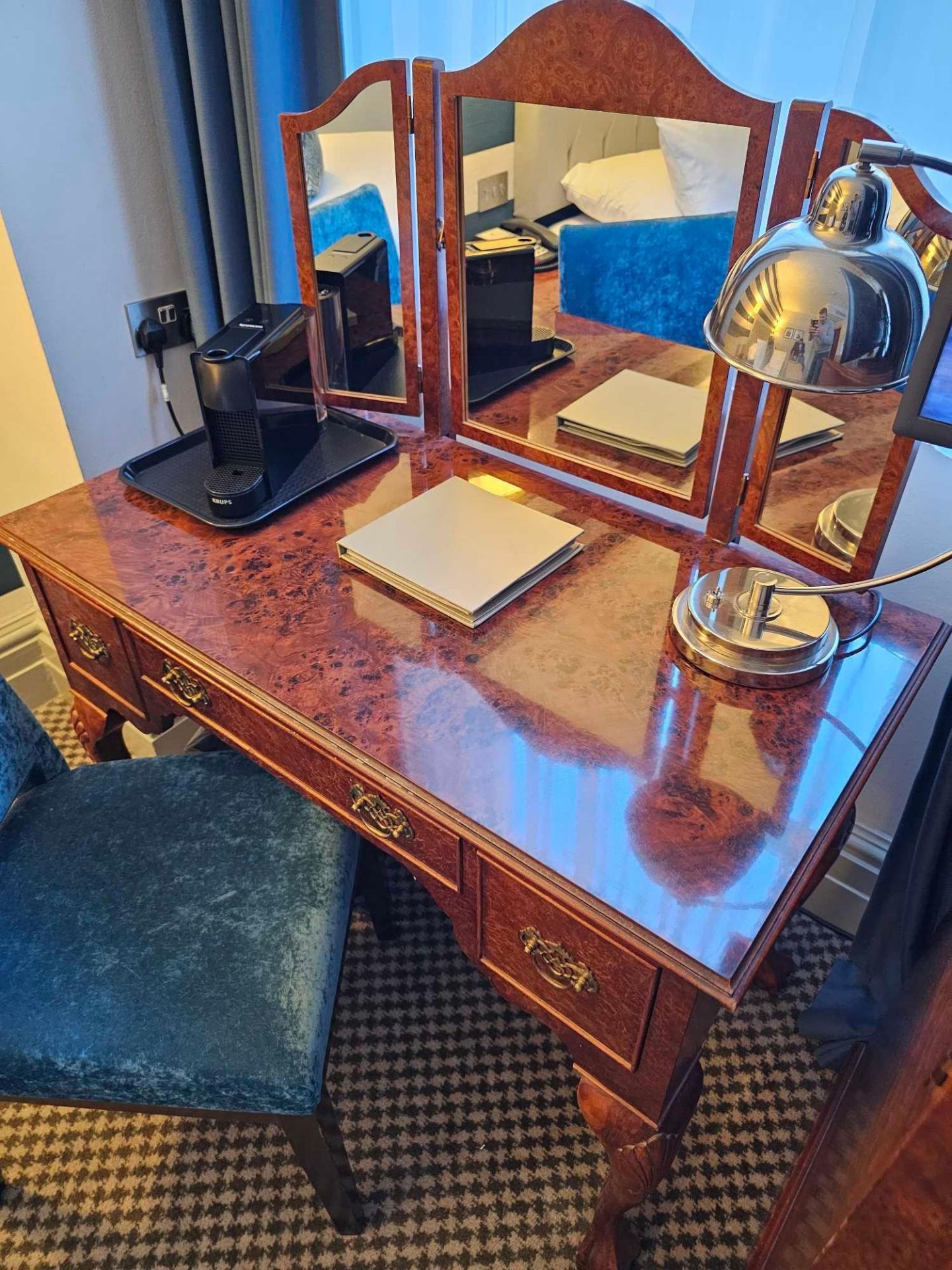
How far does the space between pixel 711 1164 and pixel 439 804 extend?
85cm

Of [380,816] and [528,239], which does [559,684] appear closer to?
[380,816]

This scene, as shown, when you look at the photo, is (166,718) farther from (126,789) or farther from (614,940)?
(614,940)

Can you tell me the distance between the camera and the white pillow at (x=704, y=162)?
3.06ft

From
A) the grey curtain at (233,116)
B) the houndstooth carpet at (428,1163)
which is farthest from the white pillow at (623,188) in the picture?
the houndstooth carpet at (428,1163)

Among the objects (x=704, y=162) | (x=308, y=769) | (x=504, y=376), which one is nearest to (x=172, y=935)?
(x=308, y=769)

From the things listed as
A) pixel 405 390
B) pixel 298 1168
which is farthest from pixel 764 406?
pixel 298 1168

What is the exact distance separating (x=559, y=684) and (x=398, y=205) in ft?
2.38

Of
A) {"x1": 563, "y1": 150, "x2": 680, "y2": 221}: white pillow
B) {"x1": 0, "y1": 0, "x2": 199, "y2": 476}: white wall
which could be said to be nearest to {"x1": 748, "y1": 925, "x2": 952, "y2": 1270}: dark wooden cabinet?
{"x1": 563, "y1": 150, "x2": 680, "y2": 221}: white pillow

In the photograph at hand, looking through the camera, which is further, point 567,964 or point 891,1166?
point 567,964

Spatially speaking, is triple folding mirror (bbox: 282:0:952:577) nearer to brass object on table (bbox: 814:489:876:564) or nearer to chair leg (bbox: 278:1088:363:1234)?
brass object on table (bbox: 814:489:876:564)

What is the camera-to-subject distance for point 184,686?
44.4 inches

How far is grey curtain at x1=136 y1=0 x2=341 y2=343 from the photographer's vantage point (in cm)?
129

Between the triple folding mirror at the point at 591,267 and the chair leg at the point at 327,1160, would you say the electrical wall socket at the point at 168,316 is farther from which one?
the chair leg at the point at 327,1160

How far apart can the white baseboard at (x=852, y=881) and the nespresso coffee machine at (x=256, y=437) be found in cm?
103
